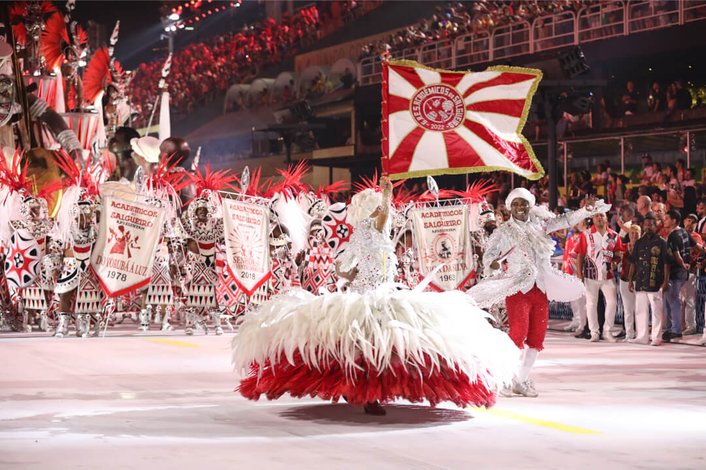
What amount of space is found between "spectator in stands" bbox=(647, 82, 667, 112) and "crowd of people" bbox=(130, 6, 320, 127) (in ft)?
58.2

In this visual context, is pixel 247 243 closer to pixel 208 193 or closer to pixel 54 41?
pixel 208 193

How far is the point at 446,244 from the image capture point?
1517 centimetres

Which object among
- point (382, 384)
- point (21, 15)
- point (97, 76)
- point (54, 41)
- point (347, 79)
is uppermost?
point (21, 15)

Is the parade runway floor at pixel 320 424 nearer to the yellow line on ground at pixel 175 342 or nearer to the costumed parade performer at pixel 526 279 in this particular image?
the costumed parade performer at pixel 526 279

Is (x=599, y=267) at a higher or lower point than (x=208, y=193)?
lower

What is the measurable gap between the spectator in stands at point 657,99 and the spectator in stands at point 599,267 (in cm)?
560

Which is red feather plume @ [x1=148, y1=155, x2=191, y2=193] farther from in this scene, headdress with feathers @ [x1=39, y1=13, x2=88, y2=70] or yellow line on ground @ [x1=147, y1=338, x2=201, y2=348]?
headdress with feathers @ [x1=39, y1=13, x2=88, y2=70]

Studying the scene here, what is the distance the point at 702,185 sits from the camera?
17.2 metres

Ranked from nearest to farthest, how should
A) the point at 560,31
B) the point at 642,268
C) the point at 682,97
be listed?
the point at 642,268
the point at 682,97
the point at 560,31

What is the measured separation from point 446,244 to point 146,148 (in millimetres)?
7537

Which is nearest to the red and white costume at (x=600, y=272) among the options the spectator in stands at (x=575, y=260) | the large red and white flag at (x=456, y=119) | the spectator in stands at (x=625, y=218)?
the spectator in stands at (x=625, y=218)

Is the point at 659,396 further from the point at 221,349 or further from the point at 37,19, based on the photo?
the point at 37,19

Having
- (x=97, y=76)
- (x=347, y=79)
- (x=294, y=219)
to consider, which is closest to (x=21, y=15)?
(x=97, y=76)

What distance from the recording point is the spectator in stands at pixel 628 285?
14.0 meters
